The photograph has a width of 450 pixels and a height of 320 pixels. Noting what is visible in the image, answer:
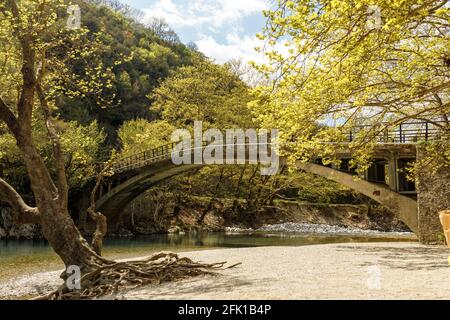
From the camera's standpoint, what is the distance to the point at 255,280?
9.12 m

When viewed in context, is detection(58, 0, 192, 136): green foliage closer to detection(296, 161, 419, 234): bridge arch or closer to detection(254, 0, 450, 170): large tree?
detection(296, 161, 419, 234): bridge arch

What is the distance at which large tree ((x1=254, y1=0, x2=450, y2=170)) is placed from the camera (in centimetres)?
831

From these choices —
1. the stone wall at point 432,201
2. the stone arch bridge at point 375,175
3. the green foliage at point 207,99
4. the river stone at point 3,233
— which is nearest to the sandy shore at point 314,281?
the stone wall at point 432,201

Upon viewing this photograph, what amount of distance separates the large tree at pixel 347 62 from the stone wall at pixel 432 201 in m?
2.67

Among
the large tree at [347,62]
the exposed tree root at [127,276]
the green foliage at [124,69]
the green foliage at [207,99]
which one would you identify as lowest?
the exposed tree root at [127,276]

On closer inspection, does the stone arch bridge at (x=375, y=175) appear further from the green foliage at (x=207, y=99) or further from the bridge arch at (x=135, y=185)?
the green foliage at (x=207, y=99)

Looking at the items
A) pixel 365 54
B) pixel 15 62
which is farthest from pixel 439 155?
pixel 15 62

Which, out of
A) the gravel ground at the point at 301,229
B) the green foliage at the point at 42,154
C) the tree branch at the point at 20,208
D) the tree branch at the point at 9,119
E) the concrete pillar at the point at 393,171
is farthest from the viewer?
the gravel ground at the point at 301,229

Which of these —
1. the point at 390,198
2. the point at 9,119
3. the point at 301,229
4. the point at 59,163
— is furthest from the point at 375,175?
the point at 9,119

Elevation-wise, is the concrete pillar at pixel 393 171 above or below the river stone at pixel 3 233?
above

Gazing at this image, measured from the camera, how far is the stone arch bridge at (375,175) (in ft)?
70.0

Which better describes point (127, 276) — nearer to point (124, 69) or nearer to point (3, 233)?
point (3, 233)

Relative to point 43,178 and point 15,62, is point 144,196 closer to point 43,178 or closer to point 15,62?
point 15,62

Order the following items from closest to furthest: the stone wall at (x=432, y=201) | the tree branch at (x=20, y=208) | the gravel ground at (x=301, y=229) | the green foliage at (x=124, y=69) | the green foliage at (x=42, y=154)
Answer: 1. the tree branch at (x=20, y=208)
2. the stone wall at (x=432, y=201)
3. the green foliage at (x=42, y=154)
4. the gravel ground at (x=301, y=229)
5. the green foliage at (x=124, y=69)
